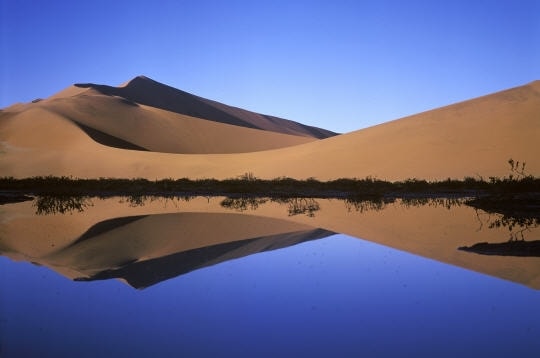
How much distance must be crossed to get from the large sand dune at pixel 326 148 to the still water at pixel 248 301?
1050 inches

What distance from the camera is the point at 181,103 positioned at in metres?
108

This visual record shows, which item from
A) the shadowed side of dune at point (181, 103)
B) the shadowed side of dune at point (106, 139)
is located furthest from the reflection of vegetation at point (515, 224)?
the shadowed side of dune at point (181, 103)

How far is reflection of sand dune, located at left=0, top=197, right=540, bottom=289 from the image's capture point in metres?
8.96

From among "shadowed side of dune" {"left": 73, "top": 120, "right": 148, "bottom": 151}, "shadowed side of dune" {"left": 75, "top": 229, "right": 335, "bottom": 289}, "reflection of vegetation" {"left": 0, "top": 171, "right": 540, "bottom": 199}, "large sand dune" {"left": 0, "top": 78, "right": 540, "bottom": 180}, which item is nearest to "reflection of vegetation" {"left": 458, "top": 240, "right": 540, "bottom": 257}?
"shadowed side of dune" {"left": 75, "top": 229, "right": 335, "bottom": 289}

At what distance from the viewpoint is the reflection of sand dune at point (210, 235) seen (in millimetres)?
8961

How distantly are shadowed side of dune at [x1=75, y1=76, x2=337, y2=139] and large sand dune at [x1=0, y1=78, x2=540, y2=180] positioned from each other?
96.9ft

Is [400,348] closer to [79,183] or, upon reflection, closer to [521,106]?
[79,183]

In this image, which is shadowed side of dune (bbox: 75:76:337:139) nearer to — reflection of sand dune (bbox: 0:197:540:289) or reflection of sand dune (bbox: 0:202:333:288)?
reflection of sand dune (bbox: 0:197:540:289)

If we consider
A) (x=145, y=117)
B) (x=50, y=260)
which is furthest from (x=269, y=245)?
(x=145, y=117)

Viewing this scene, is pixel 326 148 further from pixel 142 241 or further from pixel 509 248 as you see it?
pixel 509 248

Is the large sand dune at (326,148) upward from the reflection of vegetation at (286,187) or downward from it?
upward

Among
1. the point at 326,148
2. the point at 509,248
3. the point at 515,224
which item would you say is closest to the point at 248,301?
the point at 509,248

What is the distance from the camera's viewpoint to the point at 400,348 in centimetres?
492

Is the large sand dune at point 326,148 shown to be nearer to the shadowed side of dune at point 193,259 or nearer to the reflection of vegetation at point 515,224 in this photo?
the reflection of vegetation at point 515,224
